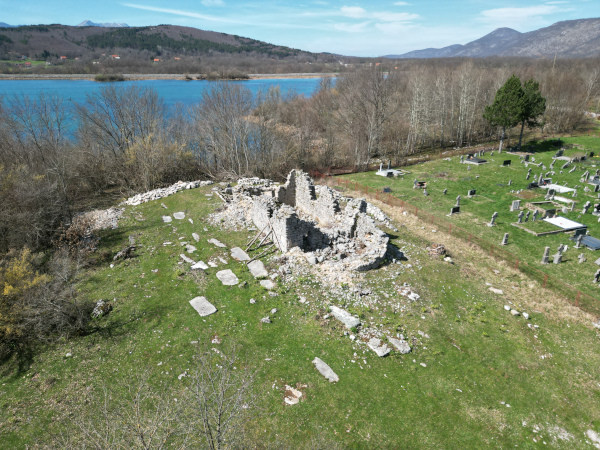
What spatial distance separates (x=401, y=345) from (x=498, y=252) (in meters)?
13.0

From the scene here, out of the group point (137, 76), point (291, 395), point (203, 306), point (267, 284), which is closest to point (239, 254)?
point (267, 284)

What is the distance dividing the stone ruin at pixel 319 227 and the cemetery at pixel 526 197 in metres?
9.02

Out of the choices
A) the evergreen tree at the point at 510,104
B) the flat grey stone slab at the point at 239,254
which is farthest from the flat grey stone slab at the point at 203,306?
the evergreen tree at the point at 510,104

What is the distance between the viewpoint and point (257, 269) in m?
17.9

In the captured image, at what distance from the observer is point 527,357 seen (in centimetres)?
1334

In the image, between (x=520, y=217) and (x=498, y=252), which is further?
(x=520, y=217)

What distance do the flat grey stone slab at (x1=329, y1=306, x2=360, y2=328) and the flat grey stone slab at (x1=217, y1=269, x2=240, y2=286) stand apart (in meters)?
5.47

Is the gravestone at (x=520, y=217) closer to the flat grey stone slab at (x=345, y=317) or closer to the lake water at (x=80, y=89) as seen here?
the flat grey stone slab at (x=345, y=317)

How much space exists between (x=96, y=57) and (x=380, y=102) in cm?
15539

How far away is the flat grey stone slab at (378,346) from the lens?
12853 mm

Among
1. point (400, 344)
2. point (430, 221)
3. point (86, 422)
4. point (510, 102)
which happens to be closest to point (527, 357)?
point (400, 344)

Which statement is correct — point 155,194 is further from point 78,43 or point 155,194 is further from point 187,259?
point 78,43

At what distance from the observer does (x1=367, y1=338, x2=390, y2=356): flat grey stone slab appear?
1285cm

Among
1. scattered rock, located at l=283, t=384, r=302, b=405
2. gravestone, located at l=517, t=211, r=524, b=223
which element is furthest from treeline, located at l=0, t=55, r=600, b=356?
gravestone, located at l=517, t=211, r=524, b=223
